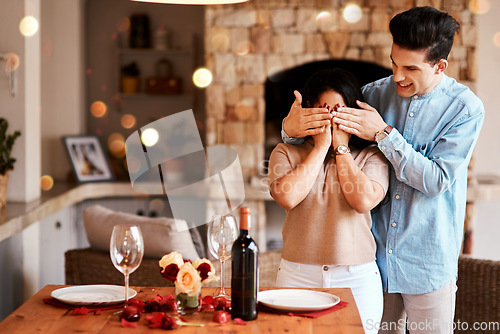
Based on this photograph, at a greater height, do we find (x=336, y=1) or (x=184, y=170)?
(x=336, y=1)

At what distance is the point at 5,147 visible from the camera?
3115 mm

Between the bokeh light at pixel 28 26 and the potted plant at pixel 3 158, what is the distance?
0.49 m

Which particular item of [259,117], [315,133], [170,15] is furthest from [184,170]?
A: [315,133]

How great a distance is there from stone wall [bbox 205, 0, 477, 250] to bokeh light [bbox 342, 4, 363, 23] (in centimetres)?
3

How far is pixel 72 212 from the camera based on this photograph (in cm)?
439

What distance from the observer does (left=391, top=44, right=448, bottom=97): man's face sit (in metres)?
1.75

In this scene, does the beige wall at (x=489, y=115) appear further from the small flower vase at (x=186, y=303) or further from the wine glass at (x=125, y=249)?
the wine glass at (x=125, y=249)

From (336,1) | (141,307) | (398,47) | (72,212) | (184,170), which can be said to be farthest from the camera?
(184,170)

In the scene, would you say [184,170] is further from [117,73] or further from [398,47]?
[398,47]

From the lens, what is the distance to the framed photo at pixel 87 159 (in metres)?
4.45

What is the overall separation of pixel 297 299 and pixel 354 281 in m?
0.28

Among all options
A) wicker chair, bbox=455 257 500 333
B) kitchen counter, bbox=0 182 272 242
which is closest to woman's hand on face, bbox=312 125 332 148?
wicker chair, bbox=455 257 500 333

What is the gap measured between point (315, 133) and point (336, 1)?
8.33ft

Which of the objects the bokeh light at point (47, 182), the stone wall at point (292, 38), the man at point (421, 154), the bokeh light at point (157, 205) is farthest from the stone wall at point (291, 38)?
the man at point (421, 154)
